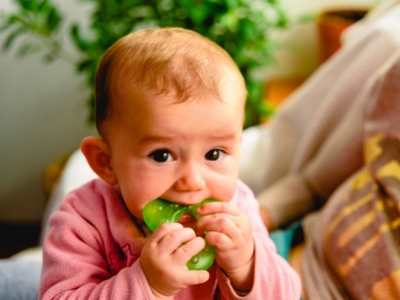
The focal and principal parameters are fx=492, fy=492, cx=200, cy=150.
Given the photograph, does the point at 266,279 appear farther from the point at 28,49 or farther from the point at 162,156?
the point at 28,49

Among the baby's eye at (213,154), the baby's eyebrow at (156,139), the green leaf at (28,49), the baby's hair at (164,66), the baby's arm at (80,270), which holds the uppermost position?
the baby's hair at (164,66)

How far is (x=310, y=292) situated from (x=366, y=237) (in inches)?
5.5

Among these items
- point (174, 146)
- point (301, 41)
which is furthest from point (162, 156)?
point (301, 41)

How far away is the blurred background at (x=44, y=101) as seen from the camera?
188 centimetres

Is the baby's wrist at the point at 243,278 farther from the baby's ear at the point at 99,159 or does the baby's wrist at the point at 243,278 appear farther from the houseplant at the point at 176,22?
the houseplant at the point at 176,22

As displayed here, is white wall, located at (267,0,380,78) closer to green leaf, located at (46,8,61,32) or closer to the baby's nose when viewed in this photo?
green leaf, located at (46,8,61,32)

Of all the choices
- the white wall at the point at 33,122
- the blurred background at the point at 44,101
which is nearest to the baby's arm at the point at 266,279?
the blurred background at the point at 44,101

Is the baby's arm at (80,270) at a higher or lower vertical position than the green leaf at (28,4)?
lower

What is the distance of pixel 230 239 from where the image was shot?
1.92 ft

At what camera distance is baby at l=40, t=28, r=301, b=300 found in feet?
1.85

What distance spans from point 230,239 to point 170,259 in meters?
0.08

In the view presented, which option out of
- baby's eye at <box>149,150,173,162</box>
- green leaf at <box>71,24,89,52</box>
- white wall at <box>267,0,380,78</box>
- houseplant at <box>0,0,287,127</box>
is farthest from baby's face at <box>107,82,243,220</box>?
white wall at <box>267,0,380,78</box>

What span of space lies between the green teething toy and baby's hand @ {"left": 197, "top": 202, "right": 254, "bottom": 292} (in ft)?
0.04

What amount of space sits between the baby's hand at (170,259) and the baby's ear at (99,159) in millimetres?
134
